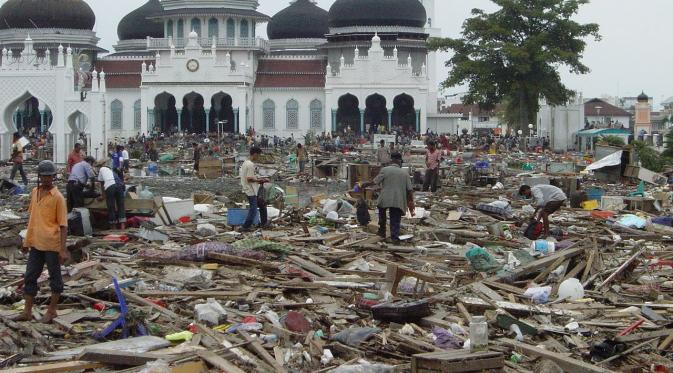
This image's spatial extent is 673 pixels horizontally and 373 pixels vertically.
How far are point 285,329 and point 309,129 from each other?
53.6m

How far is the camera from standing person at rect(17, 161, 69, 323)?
990 cm

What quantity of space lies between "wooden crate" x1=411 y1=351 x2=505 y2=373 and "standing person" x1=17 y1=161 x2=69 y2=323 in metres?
3.26

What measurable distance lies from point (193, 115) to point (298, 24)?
9.49 metres

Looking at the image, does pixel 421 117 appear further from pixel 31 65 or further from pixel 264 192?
pixel 264 192

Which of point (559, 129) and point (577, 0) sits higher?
point (577, 0)

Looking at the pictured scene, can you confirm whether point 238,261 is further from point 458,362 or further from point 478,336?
point 458,362

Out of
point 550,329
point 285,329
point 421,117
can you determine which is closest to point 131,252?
point 285,329

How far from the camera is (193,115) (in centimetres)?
6481

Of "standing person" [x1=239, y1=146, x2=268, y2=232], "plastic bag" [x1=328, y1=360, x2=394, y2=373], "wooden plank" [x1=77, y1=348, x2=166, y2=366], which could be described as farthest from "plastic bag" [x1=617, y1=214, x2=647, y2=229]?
"wooden plank" [x1=77, y1=348, x2=166, y2=366]

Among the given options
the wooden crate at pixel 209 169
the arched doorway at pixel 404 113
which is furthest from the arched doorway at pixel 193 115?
the wooden crate at pixel 209 169

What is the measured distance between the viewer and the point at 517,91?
54.6 metres

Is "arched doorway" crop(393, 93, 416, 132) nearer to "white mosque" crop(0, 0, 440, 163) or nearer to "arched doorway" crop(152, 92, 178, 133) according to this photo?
"white mosque" crop(0, 0, 440, 163)

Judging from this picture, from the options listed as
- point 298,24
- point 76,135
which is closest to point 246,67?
point 298,24

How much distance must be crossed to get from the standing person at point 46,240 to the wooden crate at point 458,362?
326 cm
